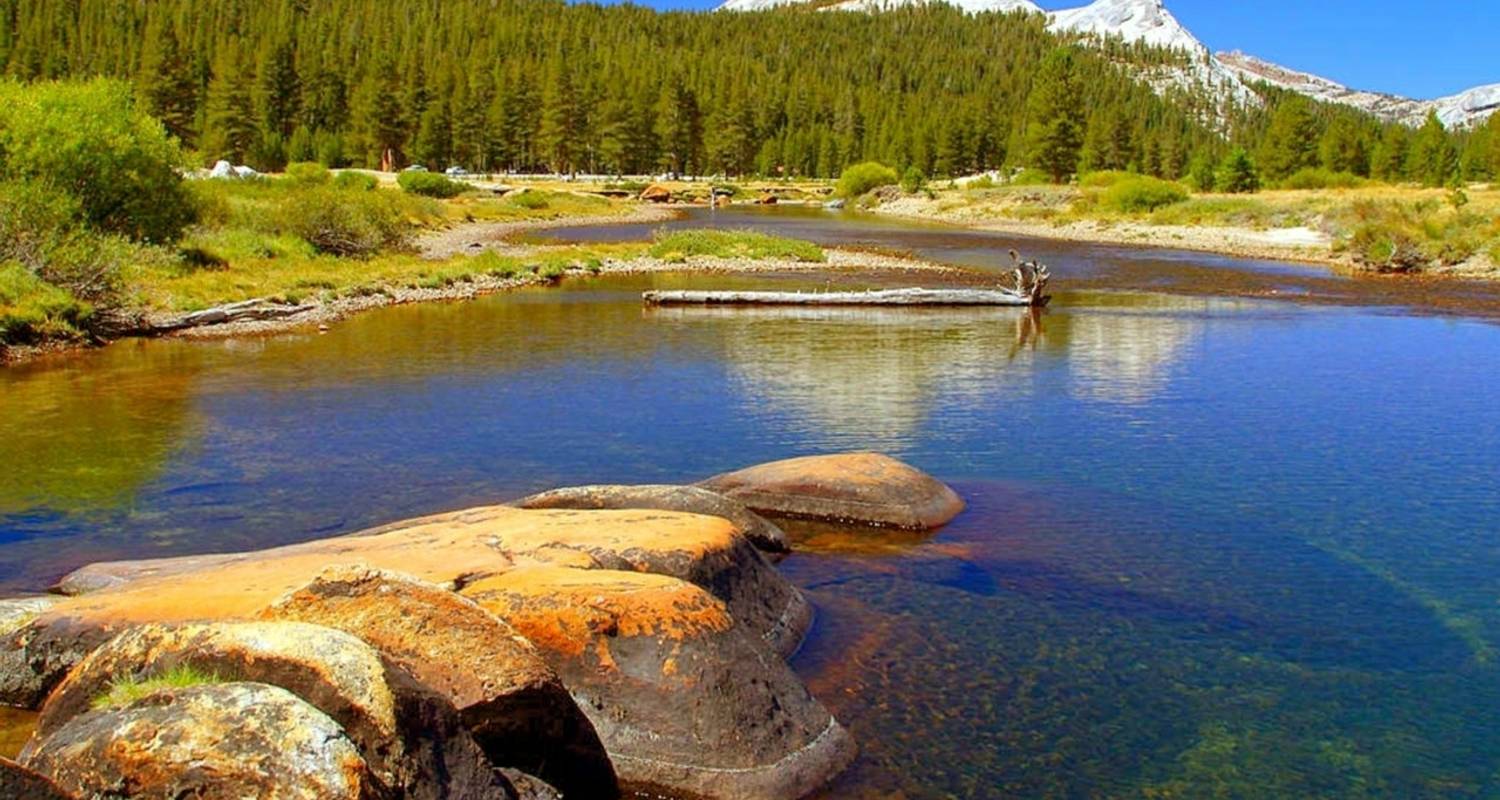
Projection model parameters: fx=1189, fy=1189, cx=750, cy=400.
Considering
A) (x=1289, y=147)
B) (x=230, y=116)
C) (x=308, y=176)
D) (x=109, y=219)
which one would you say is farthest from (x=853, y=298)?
(x=230, y=116)

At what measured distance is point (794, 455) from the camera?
1731 cm

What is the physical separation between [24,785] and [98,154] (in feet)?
118

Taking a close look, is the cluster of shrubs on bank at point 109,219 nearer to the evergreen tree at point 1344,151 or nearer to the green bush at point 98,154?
the green bush at point 98,154

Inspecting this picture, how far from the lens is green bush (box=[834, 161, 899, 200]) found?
136125mm

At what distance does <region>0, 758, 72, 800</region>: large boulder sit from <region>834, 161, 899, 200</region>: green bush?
438 feet

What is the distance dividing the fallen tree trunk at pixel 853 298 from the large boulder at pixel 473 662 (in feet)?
95.0

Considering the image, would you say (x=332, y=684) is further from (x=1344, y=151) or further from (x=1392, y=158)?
(x=1344, y=151)

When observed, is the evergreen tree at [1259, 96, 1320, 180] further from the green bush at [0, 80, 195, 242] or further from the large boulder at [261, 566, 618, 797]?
the large boulder at [261, 566, 618, 797]

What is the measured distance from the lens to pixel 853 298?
35906 mm

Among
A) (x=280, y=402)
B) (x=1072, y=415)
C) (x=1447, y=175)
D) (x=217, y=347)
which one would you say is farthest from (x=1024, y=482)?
(x=1447, y=175)

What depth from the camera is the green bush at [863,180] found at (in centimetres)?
13612

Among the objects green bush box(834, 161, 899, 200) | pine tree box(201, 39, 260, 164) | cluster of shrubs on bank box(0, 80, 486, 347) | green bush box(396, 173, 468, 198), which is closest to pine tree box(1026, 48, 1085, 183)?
green bush box(834, 161, 899, 200)

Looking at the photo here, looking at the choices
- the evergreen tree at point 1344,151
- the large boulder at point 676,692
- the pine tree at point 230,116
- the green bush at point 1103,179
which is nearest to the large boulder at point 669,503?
the large boulder at point 676,692

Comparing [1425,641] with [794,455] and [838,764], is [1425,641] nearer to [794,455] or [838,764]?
[838,764]
